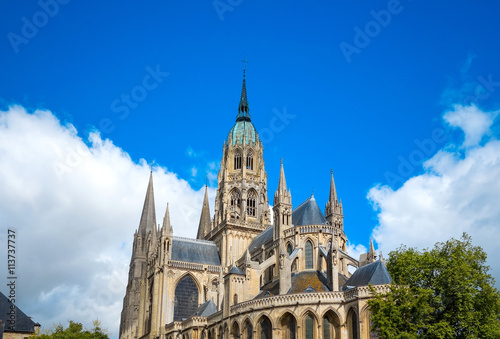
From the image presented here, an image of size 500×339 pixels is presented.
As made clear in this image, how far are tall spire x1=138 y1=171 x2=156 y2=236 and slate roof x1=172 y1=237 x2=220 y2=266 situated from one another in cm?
3152

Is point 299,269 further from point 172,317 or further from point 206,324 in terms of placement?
point 172,317

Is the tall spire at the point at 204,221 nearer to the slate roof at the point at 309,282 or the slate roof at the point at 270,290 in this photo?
the slate roof at the point at 270,290

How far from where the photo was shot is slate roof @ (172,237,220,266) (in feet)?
253

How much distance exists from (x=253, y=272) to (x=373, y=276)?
51.8ft

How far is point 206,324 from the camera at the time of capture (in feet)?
211

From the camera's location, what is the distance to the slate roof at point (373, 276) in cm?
4788

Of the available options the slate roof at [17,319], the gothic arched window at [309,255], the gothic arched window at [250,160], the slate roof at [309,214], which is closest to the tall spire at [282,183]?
the slate roof at [309,214]

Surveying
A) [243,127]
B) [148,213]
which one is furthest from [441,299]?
[148,213]

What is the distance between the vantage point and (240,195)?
86312 mm

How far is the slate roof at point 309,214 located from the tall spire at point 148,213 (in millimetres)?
49637

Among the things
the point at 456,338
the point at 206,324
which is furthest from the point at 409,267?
the point at 206,324

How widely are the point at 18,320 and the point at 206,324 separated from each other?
64.7 feet

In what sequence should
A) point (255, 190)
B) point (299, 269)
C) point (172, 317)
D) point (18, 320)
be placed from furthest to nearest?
point (255, 190) → point (172, 317) → point (299, 269) → point (18, 320)

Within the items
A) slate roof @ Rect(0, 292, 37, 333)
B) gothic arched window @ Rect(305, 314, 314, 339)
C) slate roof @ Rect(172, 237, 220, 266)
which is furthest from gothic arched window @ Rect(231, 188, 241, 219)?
slate roof @ Rect(0, 292, 37, 333)
